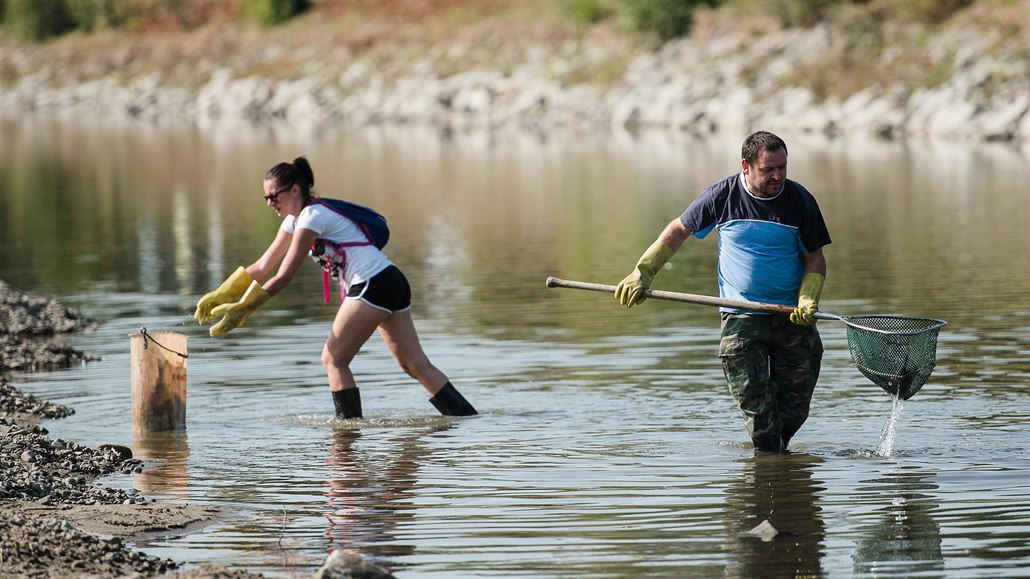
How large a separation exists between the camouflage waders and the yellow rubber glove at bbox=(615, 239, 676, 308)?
1.59 ft

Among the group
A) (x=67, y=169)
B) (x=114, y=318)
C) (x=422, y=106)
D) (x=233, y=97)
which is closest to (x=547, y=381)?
(x=114, y=318)

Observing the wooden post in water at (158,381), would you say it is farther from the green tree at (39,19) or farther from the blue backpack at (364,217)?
the green tree at (39,19)

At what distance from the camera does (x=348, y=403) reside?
35.8 ft

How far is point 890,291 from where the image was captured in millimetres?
16578

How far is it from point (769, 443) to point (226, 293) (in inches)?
141

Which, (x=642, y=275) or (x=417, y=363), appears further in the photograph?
(x=417, y=363)

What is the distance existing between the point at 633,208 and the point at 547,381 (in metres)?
14.8

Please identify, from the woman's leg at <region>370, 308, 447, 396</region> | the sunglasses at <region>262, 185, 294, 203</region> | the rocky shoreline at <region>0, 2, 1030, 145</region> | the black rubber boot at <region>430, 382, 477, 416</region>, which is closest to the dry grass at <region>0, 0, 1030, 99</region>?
the rocky shoreline at <region>0, 2, 1030, 145</region>

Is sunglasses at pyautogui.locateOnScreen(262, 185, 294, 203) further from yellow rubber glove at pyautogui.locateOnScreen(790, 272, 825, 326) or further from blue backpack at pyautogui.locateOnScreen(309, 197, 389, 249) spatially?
yellow rubber glove at pyautogui.locateOnScreen(790, 272, 825, 326)

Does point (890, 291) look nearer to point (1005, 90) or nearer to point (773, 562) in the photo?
point (773, 562)

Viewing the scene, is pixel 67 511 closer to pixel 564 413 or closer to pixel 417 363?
pixel 417 363

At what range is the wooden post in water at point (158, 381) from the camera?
10609 mm

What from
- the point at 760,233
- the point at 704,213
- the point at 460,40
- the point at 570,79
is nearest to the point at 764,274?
the point at 760,233

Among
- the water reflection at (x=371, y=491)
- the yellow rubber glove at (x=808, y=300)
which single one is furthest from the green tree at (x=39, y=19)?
the yellow rubber glove at (x=808, y=300)
